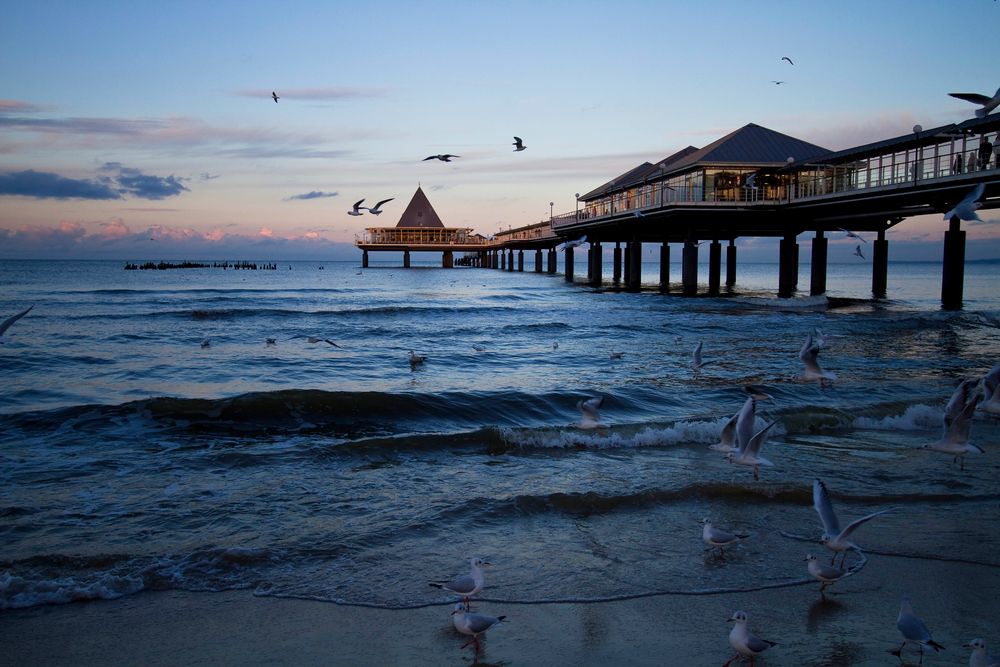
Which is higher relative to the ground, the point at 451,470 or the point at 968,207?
the point at 968,207

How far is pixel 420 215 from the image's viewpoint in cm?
8812

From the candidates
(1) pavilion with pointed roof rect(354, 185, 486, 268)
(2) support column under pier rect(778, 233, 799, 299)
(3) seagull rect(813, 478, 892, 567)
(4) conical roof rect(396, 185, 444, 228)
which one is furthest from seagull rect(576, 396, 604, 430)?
(4) conical roof rect(396, 185, 444, 228)

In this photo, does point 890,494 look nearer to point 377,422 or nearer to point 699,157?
point 377,422

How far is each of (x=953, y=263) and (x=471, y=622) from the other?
999 inches

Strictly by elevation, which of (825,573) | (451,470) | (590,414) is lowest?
(451,470)

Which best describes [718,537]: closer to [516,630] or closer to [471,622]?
[516,630]

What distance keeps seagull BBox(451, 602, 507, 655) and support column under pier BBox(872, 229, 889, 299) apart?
3534cm

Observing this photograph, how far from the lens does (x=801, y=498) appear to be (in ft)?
20.1

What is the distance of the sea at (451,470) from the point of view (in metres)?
4.70

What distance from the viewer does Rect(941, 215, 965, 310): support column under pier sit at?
76.8ft

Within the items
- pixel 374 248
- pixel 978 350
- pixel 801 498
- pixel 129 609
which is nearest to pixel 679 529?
pixel 801 498

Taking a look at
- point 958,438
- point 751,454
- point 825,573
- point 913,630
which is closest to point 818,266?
point 958,438

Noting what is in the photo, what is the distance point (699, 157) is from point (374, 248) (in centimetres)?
5056

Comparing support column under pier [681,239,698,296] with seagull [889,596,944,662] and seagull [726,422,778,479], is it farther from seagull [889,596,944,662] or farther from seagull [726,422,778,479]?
seagull [889,596,944,662]
